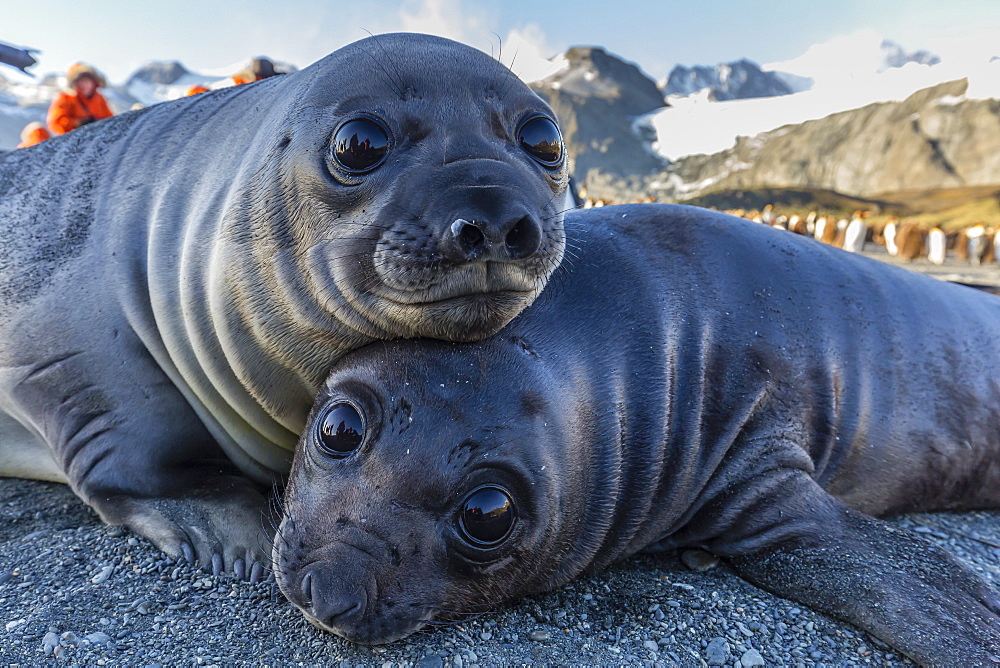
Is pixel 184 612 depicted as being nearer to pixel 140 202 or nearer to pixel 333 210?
pixel 333 210

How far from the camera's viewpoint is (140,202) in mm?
2574

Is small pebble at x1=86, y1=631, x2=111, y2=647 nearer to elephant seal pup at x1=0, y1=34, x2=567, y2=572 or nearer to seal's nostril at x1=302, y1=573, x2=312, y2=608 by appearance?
elephant seal pup at x1=0, y1=34, x2=567, y2=572

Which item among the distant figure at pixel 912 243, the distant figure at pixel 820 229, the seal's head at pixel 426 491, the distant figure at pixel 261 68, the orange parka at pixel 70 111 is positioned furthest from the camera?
the distant figure at pixel 820 229

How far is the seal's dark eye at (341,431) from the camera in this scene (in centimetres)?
179

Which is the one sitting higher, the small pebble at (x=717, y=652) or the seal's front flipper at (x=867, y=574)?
the seal's front flipper at (x=867, y=574)

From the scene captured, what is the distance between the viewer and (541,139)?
6.57ft

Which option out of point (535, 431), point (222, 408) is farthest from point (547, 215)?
point (222, 408)

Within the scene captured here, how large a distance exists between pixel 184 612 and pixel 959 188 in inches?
2268

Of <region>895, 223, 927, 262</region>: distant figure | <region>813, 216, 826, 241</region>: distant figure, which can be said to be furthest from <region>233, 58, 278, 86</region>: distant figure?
<region>813, 216, 826, 241</region>: distant figure

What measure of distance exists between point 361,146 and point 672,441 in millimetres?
1200

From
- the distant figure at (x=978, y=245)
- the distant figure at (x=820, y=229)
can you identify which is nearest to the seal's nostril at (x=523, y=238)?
the distant figure at (x=820, y=229)

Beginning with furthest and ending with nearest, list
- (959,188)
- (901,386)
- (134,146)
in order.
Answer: (959,188) → (134,146) → (901,386)

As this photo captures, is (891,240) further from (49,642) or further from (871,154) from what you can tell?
(871,154)

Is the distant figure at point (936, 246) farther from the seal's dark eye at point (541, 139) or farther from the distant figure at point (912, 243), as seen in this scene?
the seal's dark eye at point (541, 139)
